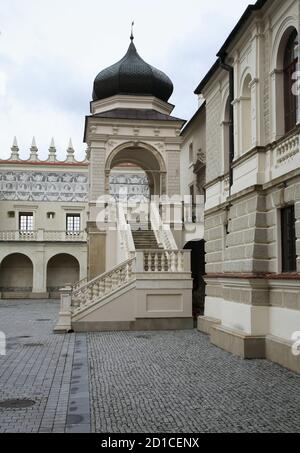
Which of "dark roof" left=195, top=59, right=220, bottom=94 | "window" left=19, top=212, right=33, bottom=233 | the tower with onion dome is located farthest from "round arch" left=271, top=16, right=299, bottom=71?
"window" left=19, top=212, right=33, bottom=233

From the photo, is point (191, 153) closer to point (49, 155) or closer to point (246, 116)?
point (246, 116)

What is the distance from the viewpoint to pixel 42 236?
134ft

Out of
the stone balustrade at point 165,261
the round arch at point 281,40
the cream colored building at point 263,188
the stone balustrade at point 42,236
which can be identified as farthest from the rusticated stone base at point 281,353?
the stone balustrade at point 42,236

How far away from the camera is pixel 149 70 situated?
89.2 ft

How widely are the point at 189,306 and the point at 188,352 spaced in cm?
498

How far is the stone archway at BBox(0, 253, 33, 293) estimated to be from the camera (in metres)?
41.5

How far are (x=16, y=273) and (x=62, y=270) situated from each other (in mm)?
3464

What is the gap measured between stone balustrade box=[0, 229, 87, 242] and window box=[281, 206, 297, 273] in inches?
1199

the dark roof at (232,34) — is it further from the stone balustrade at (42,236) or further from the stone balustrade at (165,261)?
the stone balustrade at (42,236)

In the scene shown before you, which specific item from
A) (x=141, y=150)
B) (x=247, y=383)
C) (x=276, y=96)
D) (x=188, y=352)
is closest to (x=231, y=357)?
(x=188, y=352)

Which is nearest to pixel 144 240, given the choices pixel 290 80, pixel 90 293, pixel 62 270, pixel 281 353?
pixel 90 293

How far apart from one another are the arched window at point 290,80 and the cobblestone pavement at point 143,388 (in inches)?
206

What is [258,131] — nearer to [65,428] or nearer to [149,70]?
[65,428]

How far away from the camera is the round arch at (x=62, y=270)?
42125 mm
